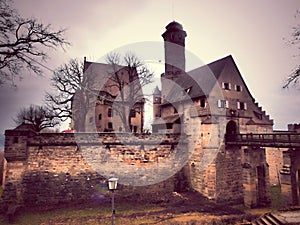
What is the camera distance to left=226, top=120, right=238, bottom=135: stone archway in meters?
20.8

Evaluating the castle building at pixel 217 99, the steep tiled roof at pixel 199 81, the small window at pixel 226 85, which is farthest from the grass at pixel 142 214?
the small window at pixel 226 85

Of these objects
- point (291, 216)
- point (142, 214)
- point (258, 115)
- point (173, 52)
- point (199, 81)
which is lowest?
point (142, 214)

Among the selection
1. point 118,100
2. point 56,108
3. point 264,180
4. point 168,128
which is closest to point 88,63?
point 118,100

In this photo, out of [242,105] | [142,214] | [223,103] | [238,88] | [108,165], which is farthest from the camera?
[238,88]

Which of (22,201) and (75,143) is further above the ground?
(75,143)

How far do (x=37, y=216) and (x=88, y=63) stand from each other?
23.0m

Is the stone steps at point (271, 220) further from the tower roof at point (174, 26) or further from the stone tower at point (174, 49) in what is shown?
the tower roof at point (174, 26)

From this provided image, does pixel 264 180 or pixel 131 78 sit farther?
pixel 131 78

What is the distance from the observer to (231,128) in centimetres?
2141

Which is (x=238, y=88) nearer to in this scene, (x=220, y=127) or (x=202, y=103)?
(x=202, y=103)

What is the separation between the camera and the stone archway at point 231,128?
2081cm

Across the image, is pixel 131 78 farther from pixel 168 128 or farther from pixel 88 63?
pixel 88 63

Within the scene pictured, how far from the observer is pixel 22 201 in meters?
15.0

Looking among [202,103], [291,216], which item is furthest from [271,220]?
[202,103]
